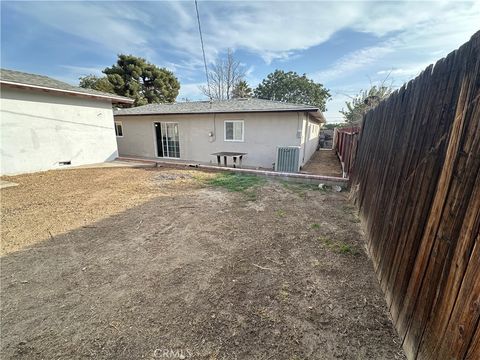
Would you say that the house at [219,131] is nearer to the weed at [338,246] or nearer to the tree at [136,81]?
the weed at [338,246]

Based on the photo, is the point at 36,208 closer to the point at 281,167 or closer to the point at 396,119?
the point at 396,119

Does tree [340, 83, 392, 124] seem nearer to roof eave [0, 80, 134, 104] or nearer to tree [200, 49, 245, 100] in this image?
tree [200, 49, 245, 100]

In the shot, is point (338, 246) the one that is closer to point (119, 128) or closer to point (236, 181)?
point (236, 181)

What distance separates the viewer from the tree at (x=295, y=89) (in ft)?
105

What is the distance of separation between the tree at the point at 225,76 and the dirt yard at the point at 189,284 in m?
24.0

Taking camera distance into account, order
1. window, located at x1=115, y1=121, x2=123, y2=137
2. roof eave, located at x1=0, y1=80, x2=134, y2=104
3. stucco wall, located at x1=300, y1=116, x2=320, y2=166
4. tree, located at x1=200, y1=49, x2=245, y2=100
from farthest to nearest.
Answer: tree, located at x1=200, y1=49, x2=245, y2=100 → window, located at x1=115, y1=121, x2=123, y2=137 → stucco wall, located at x1=300, y1=116, x2=320, y2=166 → roof eave, located at x1=0, y1=80, x2=134, y2=104

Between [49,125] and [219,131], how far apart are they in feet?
24.7

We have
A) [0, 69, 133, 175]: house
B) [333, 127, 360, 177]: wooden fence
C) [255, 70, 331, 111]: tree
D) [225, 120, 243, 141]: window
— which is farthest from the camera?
[255, 70, 331, 111]: tree

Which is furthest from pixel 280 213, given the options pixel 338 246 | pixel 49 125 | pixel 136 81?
pixel 136 81

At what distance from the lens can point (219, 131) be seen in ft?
36.7

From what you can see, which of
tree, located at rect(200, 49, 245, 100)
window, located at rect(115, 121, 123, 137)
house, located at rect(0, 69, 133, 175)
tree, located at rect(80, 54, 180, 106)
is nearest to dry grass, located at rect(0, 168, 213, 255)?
house, located at rect(0, 69, 133, 175)

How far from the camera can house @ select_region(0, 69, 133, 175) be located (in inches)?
308

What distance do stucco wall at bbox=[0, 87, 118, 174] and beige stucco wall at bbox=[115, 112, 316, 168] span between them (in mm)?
2313

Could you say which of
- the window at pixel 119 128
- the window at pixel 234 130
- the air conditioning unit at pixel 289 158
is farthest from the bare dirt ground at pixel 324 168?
the window at pixel 119 128
